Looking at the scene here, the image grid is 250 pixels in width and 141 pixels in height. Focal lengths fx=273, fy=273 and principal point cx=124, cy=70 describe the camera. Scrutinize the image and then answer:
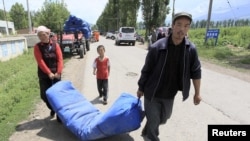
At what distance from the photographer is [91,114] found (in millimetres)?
4902

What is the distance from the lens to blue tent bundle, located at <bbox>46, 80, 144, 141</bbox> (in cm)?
406

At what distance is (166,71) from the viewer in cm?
346

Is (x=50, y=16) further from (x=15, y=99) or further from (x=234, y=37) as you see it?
(x=15, y=99)

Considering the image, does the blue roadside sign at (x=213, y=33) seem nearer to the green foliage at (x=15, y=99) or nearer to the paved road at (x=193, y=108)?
the paved road at (x=193, y=108)

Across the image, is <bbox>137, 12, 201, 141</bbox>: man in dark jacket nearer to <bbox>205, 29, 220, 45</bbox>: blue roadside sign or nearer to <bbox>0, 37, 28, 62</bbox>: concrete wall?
<bbox>0, 37, 28, 62</bbox>: concrete wall

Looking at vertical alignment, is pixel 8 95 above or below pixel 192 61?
below

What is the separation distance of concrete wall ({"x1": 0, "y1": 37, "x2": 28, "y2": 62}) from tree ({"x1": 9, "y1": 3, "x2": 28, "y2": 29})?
69518mm

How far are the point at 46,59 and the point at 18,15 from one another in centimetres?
8730

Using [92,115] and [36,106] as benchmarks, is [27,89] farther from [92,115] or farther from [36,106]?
[92,115]

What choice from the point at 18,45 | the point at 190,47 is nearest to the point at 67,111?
the point at 190,47

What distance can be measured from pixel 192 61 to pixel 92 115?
2.17 meters

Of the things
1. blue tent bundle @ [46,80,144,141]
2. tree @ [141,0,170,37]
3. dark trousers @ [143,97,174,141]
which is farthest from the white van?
dark trousers @ [143,97,174,141]

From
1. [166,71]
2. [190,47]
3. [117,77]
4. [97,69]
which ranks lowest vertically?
[117,77]

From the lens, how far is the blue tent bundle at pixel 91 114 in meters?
4.06
